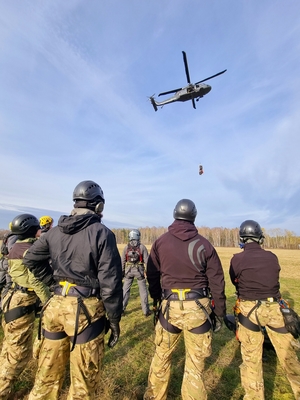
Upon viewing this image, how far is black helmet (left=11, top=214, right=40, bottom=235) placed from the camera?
15.8ft

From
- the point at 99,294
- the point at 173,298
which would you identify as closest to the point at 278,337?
the point at 173,298

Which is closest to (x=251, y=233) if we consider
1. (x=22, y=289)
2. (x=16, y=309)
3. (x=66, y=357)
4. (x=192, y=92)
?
(x=66, y=357)

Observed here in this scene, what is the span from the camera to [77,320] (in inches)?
115

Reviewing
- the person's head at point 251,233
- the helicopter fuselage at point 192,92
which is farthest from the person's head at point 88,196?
the helicopter fuselage at point 192,92

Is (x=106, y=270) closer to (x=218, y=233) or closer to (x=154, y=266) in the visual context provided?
(x=154, y=266)

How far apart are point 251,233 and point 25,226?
15.9 feet

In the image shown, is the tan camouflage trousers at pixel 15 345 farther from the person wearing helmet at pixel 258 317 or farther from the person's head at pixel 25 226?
the person wearing helmet at pixel 258 317

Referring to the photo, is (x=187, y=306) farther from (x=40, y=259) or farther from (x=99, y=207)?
(x=40, y=259)

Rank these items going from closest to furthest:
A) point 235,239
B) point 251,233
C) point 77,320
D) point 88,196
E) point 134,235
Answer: point 77,320 → point 88,196 → point 251,233 → point 134,235 → point 235,239

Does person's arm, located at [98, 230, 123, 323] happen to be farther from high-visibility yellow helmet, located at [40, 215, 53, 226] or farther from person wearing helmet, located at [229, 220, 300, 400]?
high-visibility yellow helmet, located at [40, 215, 53, 226]

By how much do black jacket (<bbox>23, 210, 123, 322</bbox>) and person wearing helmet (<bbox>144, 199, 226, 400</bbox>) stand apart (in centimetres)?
110

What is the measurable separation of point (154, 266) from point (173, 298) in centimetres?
76

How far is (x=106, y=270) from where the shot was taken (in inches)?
120

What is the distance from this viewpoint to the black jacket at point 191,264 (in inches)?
151
